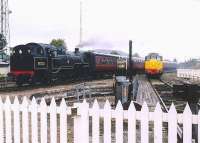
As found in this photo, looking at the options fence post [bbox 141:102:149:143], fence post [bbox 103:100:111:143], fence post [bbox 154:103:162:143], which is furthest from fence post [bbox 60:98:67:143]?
fence post [bbox 154:103:162:143]

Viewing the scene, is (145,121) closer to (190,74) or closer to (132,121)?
(132,121)

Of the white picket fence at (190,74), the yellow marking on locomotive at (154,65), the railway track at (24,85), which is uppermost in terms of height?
the yellow marking on locomotive at (154,65)

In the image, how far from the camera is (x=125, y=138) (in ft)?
26.8

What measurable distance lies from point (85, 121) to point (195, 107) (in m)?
1.44

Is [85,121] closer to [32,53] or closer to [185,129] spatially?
[185,129]

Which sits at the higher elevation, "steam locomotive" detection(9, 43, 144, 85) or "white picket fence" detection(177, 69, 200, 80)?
"steam locomotive" detection(9, 43, 144, 85)

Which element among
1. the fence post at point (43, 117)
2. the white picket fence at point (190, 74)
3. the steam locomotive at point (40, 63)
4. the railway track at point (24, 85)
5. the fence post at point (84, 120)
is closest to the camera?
the fence post at point (84, 120)

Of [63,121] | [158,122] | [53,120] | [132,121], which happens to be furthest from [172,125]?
[53,120]

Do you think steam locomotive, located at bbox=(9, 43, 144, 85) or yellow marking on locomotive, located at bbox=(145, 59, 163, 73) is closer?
steam locomotive, located at bbox=(9, 43, 144, 85)

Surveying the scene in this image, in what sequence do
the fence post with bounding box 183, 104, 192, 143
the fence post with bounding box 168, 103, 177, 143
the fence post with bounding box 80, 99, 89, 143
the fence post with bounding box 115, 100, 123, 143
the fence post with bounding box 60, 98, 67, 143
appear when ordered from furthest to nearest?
the fence post with bounding box 60, 98, 67, 143 → the fence post with bounding box 80, 99, 89, 143 → the fence post with bounding box 115, 100, 123, 143 → the fence post with bounding box 168, 103, 177, 143 → the fence post with bounding box 183, 104, 192, 143

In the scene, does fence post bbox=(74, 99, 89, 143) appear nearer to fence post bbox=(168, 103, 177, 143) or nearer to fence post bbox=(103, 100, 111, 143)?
fence post bbox=(103, 100, 111, 143)

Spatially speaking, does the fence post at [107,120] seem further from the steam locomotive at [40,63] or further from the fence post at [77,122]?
the steam locomotive at [40,63]

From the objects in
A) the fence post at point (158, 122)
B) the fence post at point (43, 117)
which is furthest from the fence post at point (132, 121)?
the fence post at point (43, 117)

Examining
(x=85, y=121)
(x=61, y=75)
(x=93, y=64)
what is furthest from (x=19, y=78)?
(x=85, y=121)
